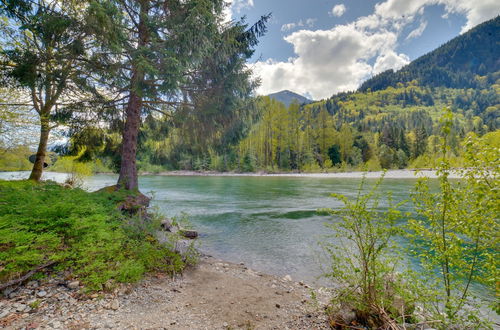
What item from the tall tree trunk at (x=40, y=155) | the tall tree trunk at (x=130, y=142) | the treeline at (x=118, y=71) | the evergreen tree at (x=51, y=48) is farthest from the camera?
the tall tree trunk at (x=40, y=155)

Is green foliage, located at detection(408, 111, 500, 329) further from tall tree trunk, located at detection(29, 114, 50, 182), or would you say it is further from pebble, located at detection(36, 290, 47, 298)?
tall tree trunk, located at detection(29, 114, 50, 182)

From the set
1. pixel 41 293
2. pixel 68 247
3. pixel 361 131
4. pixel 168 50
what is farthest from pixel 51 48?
pixel 361 131

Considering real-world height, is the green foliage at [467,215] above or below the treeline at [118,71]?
below

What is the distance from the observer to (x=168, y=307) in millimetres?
3094

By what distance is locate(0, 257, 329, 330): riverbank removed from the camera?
2.54 m

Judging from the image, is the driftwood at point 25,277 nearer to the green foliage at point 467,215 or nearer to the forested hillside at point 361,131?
the forested hillside at point 361,131

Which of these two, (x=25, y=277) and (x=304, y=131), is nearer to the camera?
(x=25, y=277)

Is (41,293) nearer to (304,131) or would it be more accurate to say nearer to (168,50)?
(168,50)

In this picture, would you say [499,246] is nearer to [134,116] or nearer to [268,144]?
[134,116]

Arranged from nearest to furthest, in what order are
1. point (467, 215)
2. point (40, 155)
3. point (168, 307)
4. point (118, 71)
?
point (467, 215), point (168, 307), point (118, 71), point (40, 155)

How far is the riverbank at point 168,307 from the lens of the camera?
254cm

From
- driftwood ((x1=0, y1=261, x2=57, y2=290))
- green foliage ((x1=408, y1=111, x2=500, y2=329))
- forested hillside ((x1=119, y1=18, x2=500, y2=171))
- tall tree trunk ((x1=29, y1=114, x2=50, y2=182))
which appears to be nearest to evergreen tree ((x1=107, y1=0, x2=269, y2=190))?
forested hillside ((x1=119, y1=18, x2=500, y2=171))

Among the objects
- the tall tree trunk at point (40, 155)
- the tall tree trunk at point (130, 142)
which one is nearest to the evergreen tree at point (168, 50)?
the tall tree trunk at point (130, 142)

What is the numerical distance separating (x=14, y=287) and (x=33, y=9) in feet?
25.7
